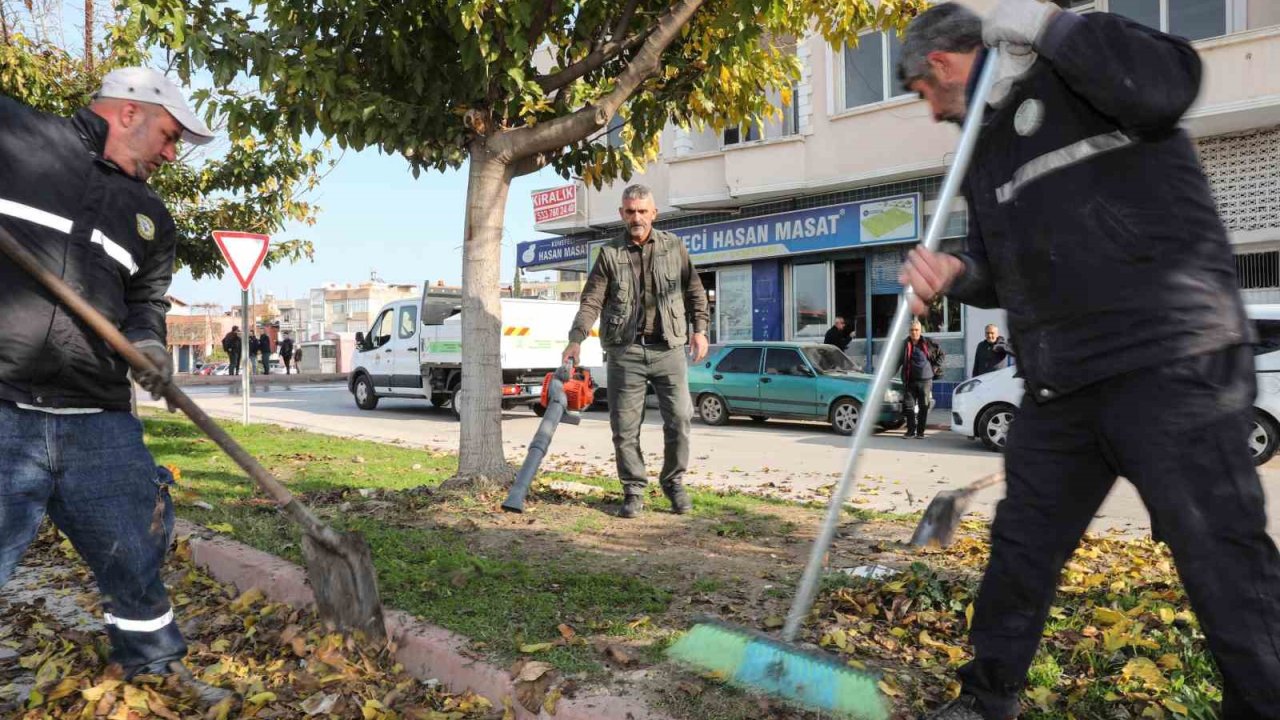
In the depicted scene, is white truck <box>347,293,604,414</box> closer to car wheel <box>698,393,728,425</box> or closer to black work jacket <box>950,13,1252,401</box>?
car wheel <box>698,393,728,425</box>

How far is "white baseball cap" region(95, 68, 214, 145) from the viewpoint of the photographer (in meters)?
2.86

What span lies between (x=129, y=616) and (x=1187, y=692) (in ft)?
10.8

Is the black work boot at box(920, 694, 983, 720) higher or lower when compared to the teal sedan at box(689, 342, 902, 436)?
lower

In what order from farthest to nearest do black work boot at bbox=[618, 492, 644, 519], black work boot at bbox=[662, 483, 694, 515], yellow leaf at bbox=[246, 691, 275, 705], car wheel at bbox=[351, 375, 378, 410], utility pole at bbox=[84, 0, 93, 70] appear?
car wheel at bbox=[351, 375, 378, 410]
utility pole at bbox=[84, 0, 93, 70]
black work boot at bbox=[662, 483, 694, 515]
black work boot at bbox=[618, 492, 644, 519]
yellow leaf at bbox=[246, 691, 275, 705]

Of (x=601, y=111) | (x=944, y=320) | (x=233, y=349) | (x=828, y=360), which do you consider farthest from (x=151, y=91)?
(x=233, y=349)

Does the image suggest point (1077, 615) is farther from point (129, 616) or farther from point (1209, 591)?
point (129, 616)

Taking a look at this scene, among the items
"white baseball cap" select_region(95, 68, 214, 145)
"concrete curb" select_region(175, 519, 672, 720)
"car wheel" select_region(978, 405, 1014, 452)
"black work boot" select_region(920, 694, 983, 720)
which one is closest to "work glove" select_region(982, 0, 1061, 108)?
"black work boot" select_region(920, 694, 983, 720)

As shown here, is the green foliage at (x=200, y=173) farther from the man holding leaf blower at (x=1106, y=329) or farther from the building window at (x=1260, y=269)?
the building window at (x=1260, y=269)

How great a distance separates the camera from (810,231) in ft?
61.2

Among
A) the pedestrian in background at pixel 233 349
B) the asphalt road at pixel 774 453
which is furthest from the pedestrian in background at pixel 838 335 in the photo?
the pedestrian in background at pixel 233 349

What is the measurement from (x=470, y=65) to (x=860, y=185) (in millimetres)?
13724

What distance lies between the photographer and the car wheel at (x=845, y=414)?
13094 millimetres

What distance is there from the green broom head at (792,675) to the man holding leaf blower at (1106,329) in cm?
27

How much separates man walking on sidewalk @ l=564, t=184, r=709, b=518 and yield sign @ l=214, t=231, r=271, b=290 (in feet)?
23.7
